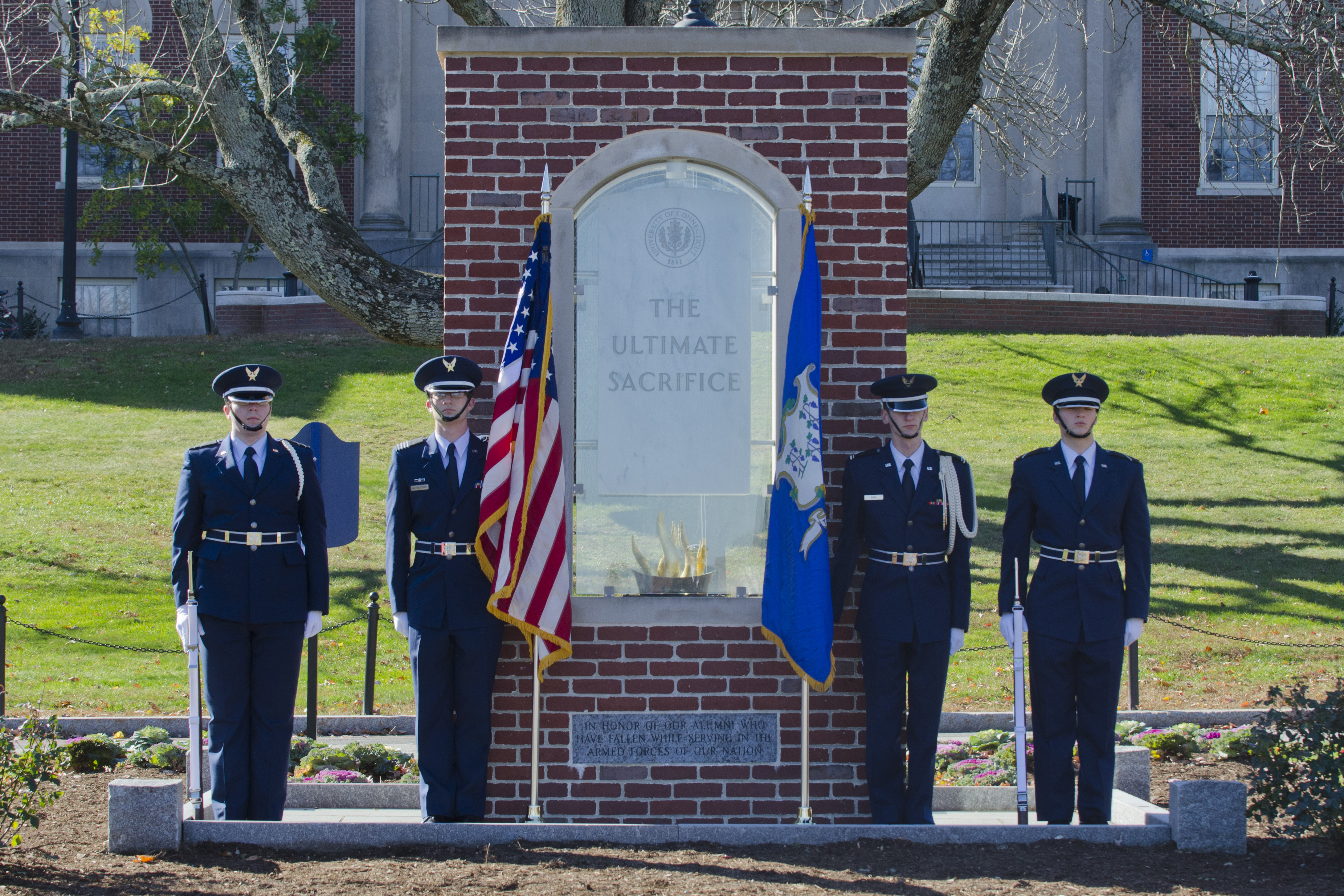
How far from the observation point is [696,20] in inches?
247

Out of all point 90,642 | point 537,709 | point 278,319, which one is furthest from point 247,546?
point 278,319

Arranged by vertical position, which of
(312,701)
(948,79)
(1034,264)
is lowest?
(312,701)

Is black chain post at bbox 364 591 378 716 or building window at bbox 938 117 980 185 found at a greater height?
building window at bbox 938 117 980 185

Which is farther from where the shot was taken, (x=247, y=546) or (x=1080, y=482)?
(x=1080, y=482)

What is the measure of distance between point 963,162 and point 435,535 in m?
22.1

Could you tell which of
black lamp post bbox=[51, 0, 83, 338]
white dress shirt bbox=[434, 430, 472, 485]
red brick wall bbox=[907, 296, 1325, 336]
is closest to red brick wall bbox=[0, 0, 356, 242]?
black lamp post bbox=[51, 0, 83, 338]

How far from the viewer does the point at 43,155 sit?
25109 mm

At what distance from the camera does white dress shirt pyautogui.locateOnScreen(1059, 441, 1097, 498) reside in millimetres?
5789

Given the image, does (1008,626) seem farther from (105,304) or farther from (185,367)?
(105,304)

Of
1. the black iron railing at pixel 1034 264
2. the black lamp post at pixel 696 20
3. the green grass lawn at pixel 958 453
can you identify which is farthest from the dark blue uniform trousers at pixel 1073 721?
the black iron railing at pixel 1034 264

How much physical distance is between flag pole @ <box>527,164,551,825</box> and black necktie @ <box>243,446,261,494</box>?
4.68 feet

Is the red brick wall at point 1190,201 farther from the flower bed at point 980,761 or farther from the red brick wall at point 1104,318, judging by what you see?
the flower bed at point 980,761

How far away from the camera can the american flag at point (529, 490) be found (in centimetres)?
562

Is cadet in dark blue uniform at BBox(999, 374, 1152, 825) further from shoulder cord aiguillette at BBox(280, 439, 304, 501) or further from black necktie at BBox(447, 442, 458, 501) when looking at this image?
shoulder cord aiguillette at BBox(280, 439, 304, 501)
